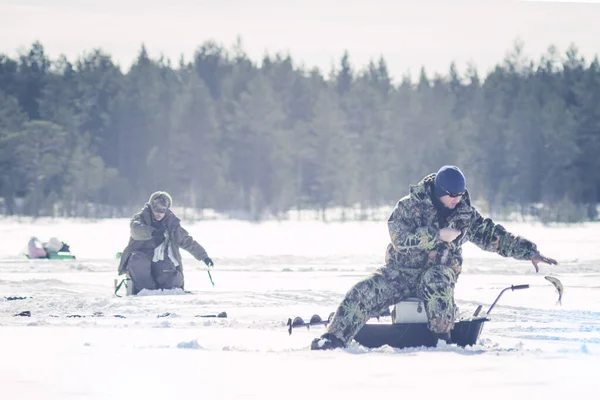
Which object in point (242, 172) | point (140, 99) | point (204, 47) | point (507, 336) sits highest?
point (204, 47)

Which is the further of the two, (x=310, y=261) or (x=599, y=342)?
(x=310, y=261)

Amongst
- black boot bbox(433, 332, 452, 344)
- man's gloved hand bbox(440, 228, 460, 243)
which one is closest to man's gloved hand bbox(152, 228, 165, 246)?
black boot bbox(433, 332, 452, 344)

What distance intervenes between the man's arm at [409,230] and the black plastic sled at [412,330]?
0.43 m

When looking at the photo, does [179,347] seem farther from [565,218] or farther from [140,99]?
[140,99]

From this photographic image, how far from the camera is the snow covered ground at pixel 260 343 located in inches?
206

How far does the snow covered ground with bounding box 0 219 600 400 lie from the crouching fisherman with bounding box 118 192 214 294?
34 cm

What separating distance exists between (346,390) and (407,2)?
546 inches

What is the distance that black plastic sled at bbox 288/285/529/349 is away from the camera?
690 centimetres

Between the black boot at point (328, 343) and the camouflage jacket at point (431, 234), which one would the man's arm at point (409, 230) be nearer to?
the camouflage jacket at point (431, 234)

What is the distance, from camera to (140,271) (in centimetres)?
1102

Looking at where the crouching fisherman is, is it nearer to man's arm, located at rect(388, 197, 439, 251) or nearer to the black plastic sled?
the black plastic sled

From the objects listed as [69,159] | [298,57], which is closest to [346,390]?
[69,159]

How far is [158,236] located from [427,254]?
4625 mm

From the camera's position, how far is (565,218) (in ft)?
115
